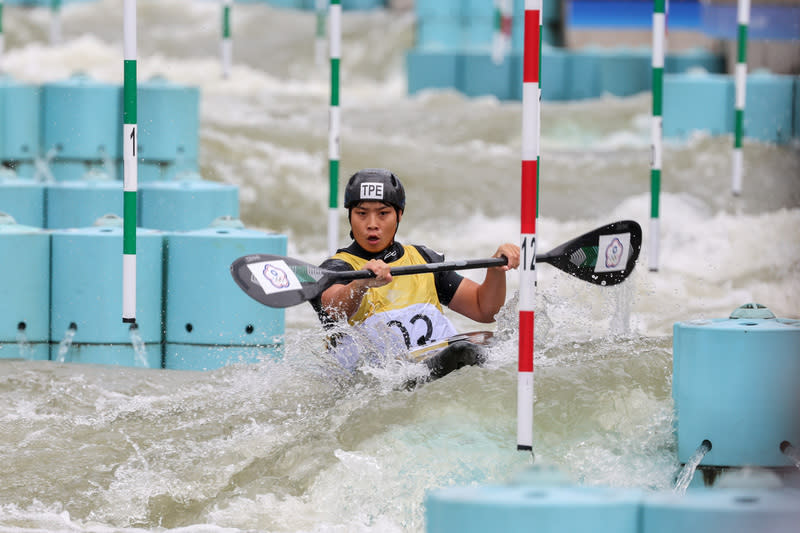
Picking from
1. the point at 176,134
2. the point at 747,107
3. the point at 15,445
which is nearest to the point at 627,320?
the point at 15,445

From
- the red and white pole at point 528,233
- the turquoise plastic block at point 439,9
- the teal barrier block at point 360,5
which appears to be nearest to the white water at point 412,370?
the red and white pole at point 528,233

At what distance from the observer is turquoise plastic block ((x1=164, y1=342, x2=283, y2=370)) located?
647 centimetres

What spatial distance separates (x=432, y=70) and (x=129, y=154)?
11395 mm

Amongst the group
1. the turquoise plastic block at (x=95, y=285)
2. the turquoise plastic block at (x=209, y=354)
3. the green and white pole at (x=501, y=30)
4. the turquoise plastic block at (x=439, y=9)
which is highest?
the turquoise plastic block at (x=439, y=9)

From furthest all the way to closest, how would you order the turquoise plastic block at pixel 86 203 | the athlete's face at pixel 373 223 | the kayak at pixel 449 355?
the turquoise plastic block at pixel 86 203, the athlete's face at pixel 373 223, the kayak at pixel 449 355

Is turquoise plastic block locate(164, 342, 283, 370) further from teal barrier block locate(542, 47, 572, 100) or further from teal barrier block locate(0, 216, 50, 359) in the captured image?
teal barrier block locate(542, 47, 572, 100)

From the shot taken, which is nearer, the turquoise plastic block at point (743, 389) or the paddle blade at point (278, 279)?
the turquoise plastic block at point (743, 389)

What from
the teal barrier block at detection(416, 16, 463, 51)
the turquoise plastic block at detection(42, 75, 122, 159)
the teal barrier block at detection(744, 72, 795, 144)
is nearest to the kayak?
the turquoise plastic block at detection(42, 75, 122, 159)

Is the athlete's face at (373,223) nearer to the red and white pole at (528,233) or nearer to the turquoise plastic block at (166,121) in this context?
the red and white pole at (528,233)

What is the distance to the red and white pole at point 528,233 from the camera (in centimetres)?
405

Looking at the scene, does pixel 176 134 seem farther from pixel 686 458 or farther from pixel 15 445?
pixel 686 458

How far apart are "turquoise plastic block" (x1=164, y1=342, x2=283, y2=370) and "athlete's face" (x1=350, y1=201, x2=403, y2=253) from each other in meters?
1.29

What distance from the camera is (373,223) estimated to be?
209 inches

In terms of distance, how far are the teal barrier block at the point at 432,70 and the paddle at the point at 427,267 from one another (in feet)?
36.7
